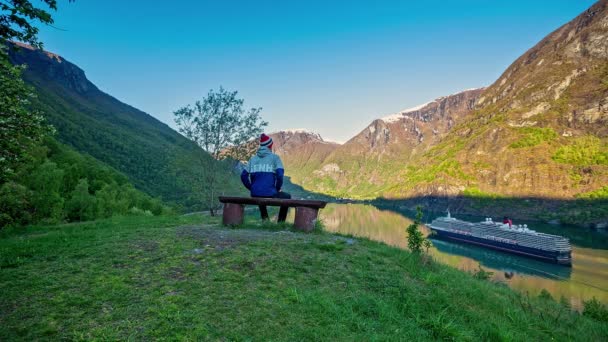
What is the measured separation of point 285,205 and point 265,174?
4.28 ft

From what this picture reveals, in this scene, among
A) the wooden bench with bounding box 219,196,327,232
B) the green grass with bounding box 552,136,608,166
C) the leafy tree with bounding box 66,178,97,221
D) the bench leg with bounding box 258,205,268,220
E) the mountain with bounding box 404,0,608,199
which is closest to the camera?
the wooden bench with bounding box 219,196,327,232

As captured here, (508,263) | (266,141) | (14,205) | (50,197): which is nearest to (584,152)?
(508,263)

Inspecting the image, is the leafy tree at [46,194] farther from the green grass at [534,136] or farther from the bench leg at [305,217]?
the green grass at [534,136]

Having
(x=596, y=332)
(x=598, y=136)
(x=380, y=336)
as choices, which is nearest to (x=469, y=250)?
(x=596, y=332)

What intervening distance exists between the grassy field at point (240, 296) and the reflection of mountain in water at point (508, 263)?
169 feet

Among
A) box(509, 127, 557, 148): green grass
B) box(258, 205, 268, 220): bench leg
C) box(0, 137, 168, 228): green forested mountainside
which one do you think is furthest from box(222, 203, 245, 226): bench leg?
box(509, 127, 557, 148): green grass

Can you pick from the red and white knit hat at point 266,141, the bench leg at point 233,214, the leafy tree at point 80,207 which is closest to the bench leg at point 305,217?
the bench leg at point 233,214

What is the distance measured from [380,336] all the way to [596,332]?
6385 mm

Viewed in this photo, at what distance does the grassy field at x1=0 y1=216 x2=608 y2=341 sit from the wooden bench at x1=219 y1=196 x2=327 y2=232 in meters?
1.75

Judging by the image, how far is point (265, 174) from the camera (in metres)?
10.3

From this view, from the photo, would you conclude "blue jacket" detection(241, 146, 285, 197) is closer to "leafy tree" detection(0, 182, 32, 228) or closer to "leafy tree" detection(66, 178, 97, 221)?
"leafy tree" detection(0, 182, 32, 228)

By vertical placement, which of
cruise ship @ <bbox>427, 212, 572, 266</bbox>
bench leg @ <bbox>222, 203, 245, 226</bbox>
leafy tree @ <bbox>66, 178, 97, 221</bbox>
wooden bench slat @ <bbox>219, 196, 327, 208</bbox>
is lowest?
cruise ship @ <bbox>427, 212, 572, 266</bbox>

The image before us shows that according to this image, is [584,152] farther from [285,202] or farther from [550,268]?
[285,202]

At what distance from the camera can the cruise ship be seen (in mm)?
50594
